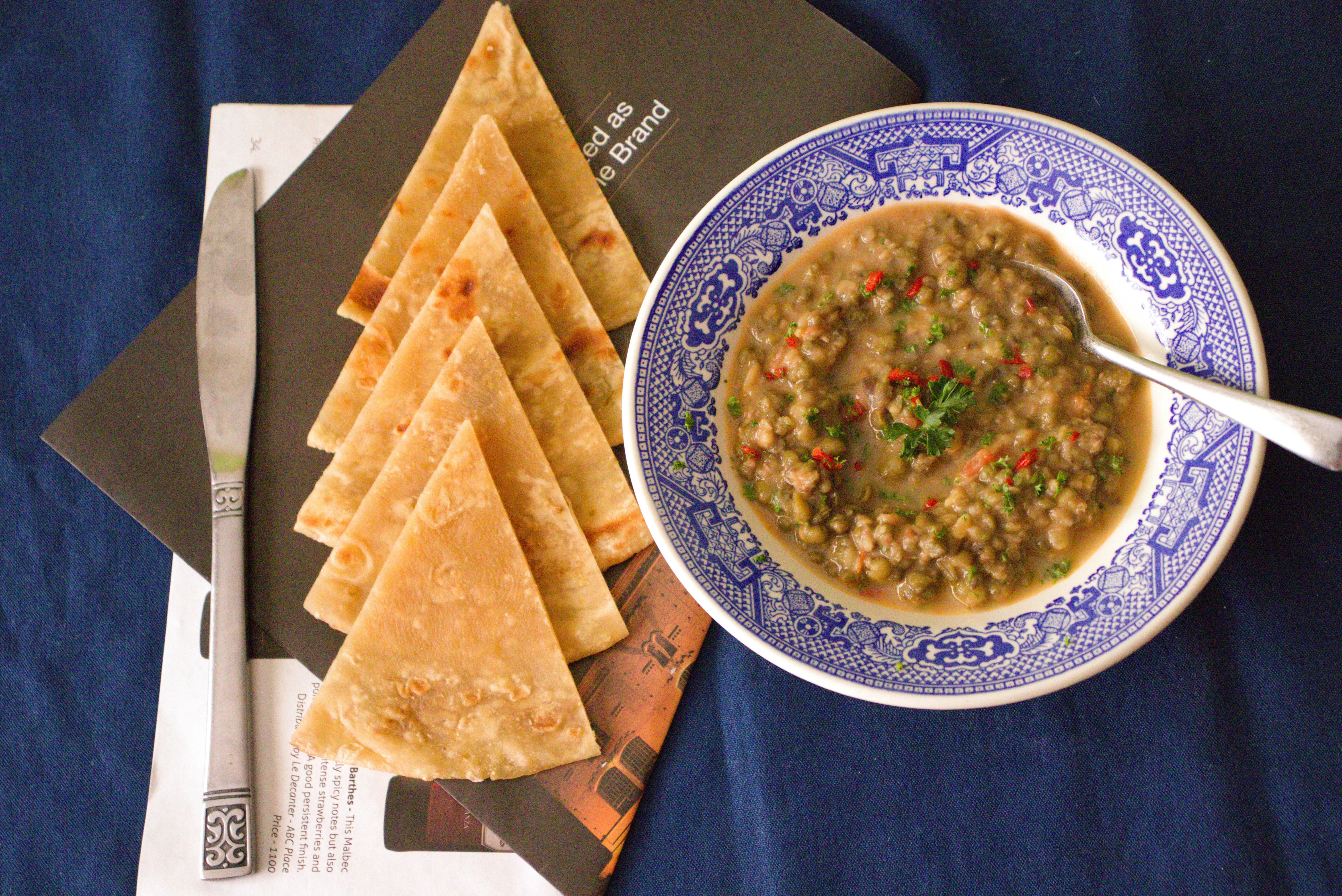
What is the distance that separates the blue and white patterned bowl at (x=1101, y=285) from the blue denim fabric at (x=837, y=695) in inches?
27.7

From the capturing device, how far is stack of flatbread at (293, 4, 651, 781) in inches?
140

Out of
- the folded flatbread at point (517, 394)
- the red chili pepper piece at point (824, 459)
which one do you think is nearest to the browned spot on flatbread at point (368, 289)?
the folded flatbread at point (517, 394)

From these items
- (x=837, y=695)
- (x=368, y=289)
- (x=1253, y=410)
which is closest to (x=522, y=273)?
(x=368, y=289)

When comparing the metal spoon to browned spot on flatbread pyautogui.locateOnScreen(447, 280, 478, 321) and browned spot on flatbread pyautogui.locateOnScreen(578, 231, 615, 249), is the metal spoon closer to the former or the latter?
browned spot on flatbread pyautogui.locateOnScreen(578, 231, 615, 249)

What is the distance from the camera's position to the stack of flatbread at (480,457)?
11.6 ft

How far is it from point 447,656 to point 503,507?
653 mm

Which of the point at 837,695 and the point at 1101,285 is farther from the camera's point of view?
the point at 837,695

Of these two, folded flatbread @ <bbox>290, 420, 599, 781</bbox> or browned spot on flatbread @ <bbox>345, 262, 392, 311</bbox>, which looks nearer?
folded flatbread @ <bbox>290, 420, 599, 781</bbox>

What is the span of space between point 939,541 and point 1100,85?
2381mm

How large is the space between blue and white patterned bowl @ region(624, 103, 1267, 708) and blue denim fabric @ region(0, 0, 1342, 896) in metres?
0.70

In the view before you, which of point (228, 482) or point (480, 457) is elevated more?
point (228, 482)

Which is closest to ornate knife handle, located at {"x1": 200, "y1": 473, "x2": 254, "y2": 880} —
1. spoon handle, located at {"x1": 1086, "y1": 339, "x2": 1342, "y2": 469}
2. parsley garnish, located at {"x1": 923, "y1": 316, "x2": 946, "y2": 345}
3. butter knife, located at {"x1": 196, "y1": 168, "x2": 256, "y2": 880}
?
butter knife, located at {"x1": 196, "y1": 168, "x2": 256, "y2": 880}

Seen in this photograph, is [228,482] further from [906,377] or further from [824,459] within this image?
[906,377]

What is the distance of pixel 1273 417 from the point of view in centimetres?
272
